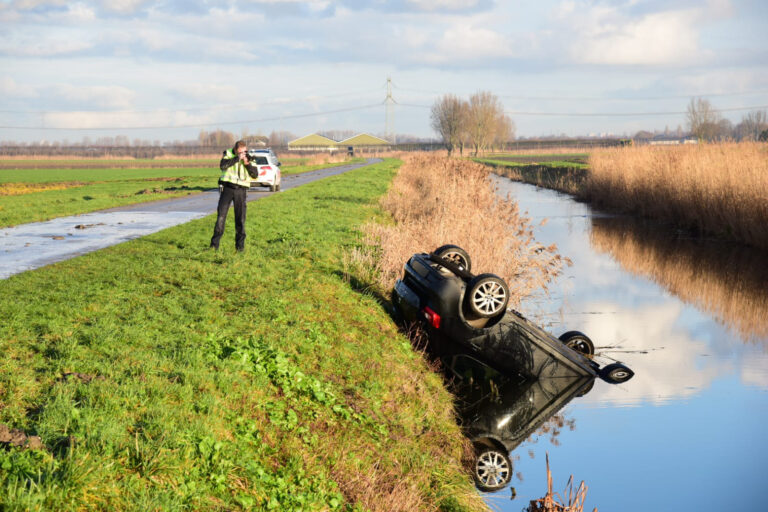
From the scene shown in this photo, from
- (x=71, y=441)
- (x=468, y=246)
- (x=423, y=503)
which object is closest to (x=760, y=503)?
(x=423, y=503)

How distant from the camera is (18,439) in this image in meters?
4.47

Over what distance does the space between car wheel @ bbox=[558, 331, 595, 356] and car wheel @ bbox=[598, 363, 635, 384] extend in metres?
0.45

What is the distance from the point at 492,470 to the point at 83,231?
1482cm

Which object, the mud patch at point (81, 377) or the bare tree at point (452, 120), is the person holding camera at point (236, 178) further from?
the bare tree at point (452, 120)

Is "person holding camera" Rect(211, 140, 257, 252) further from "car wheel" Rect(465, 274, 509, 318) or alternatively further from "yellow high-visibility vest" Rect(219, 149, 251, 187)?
"car wheel" Rect(465, 274, 509, 318)

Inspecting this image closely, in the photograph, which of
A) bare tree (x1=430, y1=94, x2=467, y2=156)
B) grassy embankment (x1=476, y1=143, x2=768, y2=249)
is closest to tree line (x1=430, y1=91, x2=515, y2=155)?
bare tree (x1=430, y1=94, x2=467, y2=156)

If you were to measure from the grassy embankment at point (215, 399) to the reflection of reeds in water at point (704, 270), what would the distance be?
7.55 metres

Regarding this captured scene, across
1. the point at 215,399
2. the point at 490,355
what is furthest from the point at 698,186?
the point at 215,399

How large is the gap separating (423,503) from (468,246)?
328 inches

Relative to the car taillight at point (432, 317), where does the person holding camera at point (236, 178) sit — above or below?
above

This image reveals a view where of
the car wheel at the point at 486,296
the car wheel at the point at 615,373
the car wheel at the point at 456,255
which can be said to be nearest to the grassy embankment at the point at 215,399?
the car wheel at the point at 486,296

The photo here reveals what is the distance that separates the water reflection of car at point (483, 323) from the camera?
8.23 metres

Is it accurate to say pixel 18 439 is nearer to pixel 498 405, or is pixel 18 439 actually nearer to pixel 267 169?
pixel 498 405

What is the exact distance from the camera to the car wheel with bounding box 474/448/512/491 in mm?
6910
